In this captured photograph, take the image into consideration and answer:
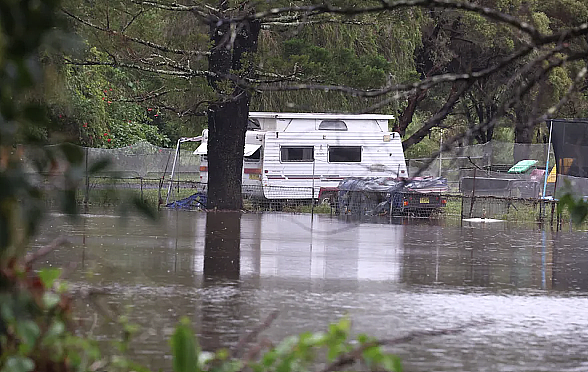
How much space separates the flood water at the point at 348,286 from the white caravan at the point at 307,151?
311 inches

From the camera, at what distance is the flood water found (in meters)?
7.96

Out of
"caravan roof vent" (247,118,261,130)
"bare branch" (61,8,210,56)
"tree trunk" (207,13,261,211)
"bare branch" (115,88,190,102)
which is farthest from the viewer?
"caravan roof vent" (247,118,261,130)

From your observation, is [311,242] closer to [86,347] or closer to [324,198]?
[324,198]

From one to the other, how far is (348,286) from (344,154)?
56.8 feet

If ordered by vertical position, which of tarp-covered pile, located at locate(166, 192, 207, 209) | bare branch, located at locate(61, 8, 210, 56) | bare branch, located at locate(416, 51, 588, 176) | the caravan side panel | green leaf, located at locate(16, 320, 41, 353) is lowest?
green leaf, located at locate(16, 320, 41, 353)

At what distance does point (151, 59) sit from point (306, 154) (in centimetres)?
708

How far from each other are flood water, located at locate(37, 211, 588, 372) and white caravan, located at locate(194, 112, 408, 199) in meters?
7.90

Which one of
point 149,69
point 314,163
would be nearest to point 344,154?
point 314,163

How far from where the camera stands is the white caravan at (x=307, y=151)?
28250 mm

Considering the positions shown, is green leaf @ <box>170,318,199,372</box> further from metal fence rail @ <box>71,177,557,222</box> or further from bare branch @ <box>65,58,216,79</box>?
metal fence rail @ <box>71,177,557,222</box>

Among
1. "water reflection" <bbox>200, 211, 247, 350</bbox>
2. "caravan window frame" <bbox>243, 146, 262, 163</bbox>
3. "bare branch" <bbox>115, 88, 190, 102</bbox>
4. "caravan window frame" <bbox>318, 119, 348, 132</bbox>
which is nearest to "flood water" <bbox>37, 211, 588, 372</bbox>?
"water reflection" <bbox>200, 211, 247, 350</bbox>

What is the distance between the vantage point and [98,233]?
17.6 meters

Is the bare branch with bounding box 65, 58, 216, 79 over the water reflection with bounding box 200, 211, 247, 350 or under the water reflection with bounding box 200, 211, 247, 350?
over

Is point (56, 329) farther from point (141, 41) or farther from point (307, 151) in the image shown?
point (307, 151)
